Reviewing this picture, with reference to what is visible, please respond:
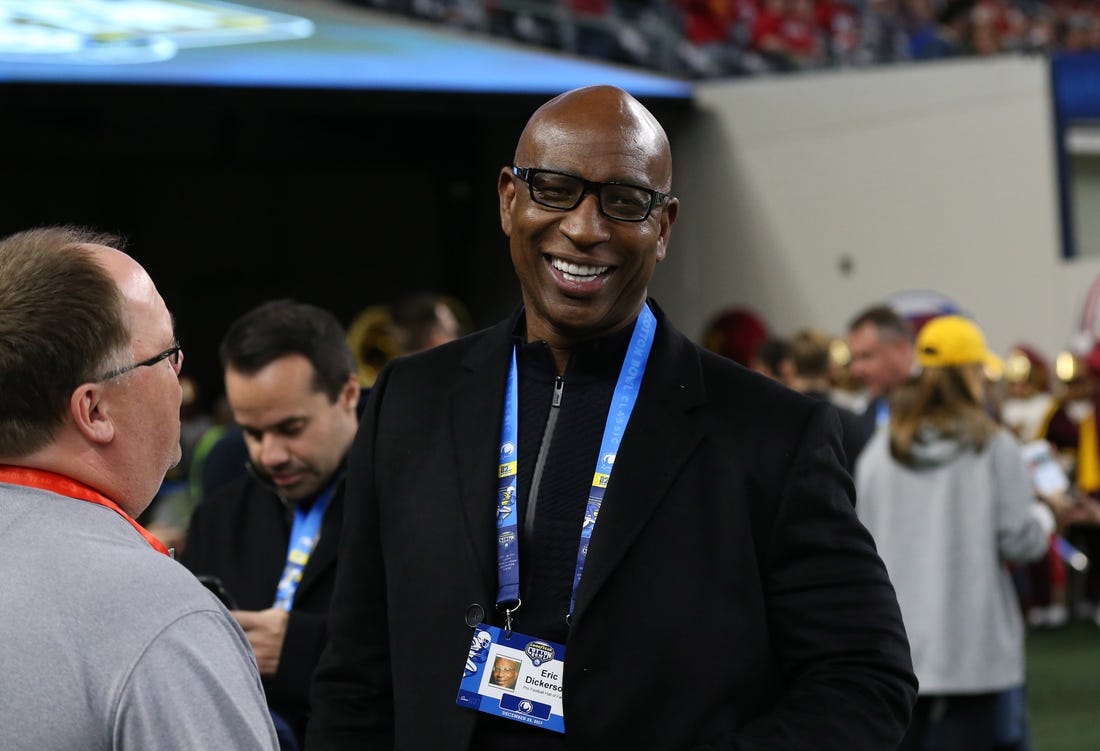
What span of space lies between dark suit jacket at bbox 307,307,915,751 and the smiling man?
896 mm

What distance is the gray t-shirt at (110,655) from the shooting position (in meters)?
1.53

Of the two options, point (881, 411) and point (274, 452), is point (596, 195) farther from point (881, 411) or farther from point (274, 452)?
point (881, 411)

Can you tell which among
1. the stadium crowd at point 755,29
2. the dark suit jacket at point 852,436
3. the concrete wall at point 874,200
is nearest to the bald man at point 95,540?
the dark suit jacket at point 852,436

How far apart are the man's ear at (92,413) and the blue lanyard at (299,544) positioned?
1540mm

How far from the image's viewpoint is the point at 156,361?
1792 millimetres

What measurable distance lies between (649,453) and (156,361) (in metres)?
0.79

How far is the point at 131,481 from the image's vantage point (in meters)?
1.76

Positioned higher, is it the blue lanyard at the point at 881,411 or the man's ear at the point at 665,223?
the man's ear at the point at 665,223

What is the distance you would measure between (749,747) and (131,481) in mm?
939

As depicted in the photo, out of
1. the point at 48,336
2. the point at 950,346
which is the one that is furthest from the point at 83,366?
the point at 950,346

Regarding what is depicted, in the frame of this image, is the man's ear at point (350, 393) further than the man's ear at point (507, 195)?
Yes

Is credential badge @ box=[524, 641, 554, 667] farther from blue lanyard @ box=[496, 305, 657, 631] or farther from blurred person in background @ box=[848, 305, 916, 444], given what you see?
blurred person in background @ box=[848, 305, 916, 444]

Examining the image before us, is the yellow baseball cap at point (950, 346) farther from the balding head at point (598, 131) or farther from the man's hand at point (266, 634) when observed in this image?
the balding head at point (598, 131)

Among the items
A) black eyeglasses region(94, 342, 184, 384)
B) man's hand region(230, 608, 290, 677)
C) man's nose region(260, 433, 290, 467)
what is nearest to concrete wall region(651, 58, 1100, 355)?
man's nose region(260, 433, 290, 467)
